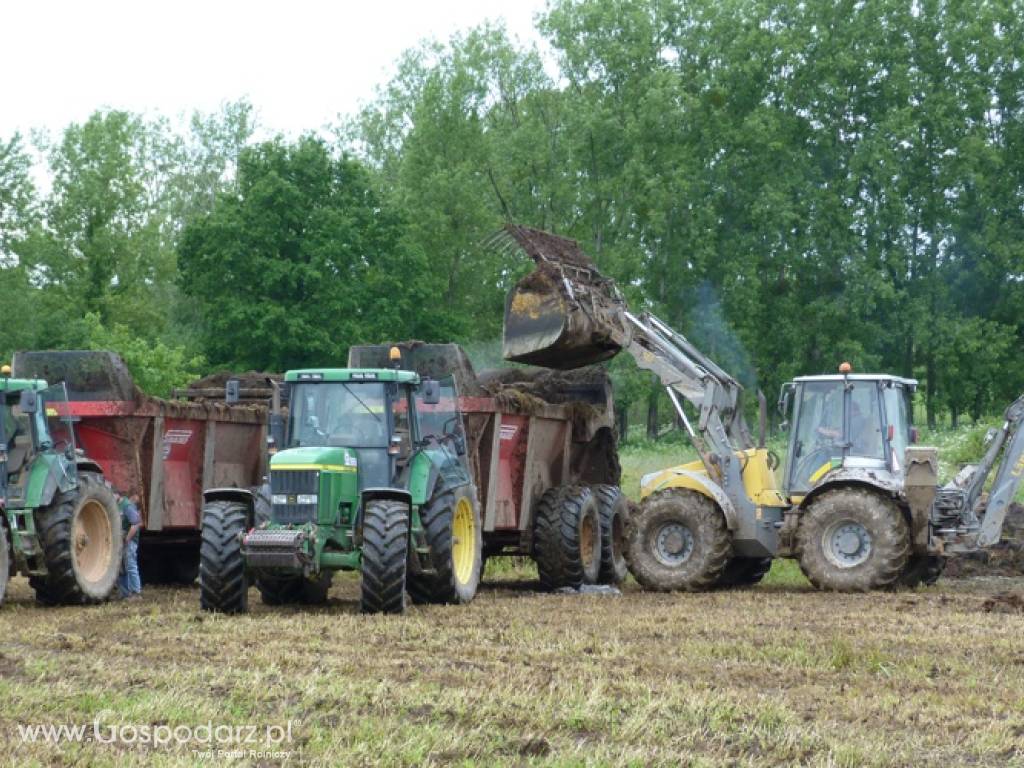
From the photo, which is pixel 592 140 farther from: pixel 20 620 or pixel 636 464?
pixel 20 620

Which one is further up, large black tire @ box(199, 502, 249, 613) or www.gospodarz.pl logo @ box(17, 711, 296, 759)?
large black tire @ box(199, 502, 249, 613)

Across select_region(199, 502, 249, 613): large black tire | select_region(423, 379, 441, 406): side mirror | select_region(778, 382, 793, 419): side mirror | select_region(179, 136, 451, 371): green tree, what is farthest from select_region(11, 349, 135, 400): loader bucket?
select_region(179, 136, 451, 371): green tree

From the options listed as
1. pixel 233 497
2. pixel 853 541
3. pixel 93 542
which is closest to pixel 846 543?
pixel 853 541

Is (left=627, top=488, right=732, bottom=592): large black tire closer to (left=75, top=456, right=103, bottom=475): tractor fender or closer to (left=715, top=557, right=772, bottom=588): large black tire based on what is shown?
(left=715, top=557, right=772, bottom=588): large black tire

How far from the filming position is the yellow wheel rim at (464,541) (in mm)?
15242

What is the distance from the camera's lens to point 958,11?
44.8m

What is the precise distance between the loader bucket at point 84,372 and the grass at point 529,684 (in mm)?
2777

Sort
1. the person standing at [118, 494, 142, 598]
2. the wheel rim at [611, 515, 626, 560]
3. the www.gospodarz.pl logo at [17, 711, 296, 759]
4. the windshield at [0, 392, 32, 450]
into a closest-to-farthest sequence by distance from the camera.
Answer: the www.gospodarz.pl logo at [17, 711, 296, 759] → the windshield at [0, 392, 32, 450] → the person standing at [118, 494, 142, 598] → the wheel rim at [611, 515, 626, 560]

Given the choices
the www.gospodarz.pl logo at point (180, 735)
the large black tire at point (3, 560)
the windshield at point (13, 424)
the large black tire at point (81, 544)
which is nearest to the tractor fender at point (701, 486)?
the large black tire at point (81, 544)

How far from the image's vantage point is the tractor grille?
1395 cm

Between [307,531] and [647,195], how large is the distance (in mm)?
30893

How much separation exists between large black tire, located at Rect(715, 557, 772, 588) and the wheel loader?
2cm

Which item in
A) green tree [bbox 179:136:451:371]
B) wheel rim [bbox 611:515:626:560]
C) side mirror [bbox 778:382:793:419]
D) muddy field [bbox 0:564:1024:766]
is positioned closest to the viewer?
muddy field [bbox 0:564:1024:766]

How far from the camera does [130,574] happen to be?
54.0ft
